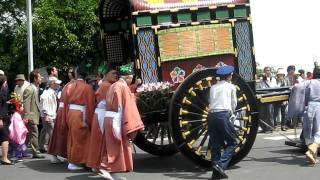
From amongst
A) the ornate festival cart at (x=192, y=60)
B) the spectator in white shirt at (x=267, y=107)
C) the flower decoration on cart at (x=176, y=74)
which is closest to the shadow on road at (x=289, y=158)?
the ornate festival cart at (x=192, y=60)

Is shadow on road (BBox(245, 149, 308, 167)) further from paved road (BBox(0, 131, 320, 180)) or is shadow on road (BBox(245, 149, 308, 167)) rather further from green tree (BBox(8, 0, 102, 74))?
green tree (BBox(8, 0, 102, 74))

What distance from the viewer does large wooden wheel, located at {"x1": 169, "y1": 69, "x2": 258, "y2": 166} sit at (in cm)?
746

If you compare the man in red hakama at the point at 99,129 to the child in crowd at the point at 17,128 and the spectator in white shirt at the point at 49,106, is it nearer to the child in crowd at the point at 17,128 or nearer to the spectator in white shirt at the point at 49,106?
the child in crowd at the point at 17,128

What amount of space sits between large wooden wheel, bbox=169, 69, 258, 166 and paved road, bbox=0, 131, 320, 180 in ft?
1.13

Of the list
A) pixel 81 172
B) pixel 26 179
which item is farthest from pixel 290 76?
pixel 26 179

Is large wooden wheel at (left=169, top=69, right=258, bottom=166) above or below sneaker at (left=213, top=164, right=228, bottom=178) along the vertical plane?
above

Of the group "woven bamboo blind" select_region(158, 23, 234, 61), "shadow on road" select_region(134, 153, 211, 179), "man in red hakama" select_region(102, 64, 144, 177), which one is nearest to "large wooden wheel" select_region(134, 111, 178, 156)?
"shadow on road" select_region(134, 153, 211, 179)

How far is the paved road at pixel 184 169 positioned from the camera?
24.7ft

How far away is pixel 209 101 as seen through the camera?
297 inches

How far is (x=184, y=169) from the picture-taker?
26.9 feet

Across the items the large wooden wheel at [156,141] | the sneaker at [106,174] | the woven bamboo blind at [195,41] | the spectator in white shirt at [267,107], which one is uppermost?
A: the woven bamboo blind at [195,41]

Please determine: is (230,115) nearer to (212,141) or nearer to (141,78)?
(212,141)

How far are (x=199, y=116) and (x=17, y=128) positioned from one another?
144 inches

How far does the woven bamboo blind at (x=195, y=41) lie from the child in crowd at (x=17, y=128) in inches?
122
